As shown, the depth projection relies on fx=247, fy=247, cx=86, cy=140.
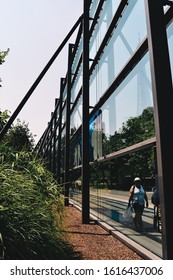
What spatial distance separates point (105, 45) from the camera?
23.0 ft

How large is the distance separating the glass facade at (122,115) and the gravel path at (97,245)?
0.29 m

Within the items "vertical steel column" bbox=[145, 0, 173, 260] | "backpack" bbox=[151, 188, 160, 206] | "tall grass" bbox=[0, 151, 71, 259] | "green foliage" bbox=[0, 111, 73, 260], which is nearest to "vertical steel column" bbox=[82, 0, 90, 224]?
"green foliage" bbox=[0, 111, 73, 260]

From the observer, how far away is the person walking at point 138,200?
3.92m

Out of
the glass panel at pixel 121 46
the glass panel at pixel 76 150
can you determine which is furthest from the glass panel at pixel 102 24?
the glass panel at pixel 76 150

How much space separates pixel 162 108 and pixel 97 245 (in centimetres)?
279

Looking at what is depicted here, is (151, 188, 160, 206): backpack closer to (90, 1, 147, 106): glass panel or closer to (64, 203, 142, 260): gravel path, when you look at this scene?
(64, 203, 142, 260): gravel path

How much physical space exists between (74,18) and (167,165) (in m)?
7.36

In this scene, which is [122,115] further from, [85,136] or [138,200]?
[85,136]

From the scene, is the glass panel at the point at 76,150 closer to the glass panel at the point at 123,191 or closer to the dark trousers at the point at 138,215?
the glass panel at the point at 123,191

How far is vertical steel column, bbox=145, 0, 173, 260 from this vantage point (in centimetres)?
242

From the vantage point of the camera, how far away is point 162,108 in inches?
100

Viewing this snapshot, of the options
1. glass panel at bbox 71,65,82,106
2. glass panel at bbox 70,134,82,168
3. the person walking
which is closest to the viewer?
the person walking

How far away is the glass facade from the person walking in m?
0.12

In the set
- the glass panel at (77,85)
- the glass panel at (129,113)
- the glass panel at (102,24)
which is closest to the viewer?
the glass panel at (129,113)
